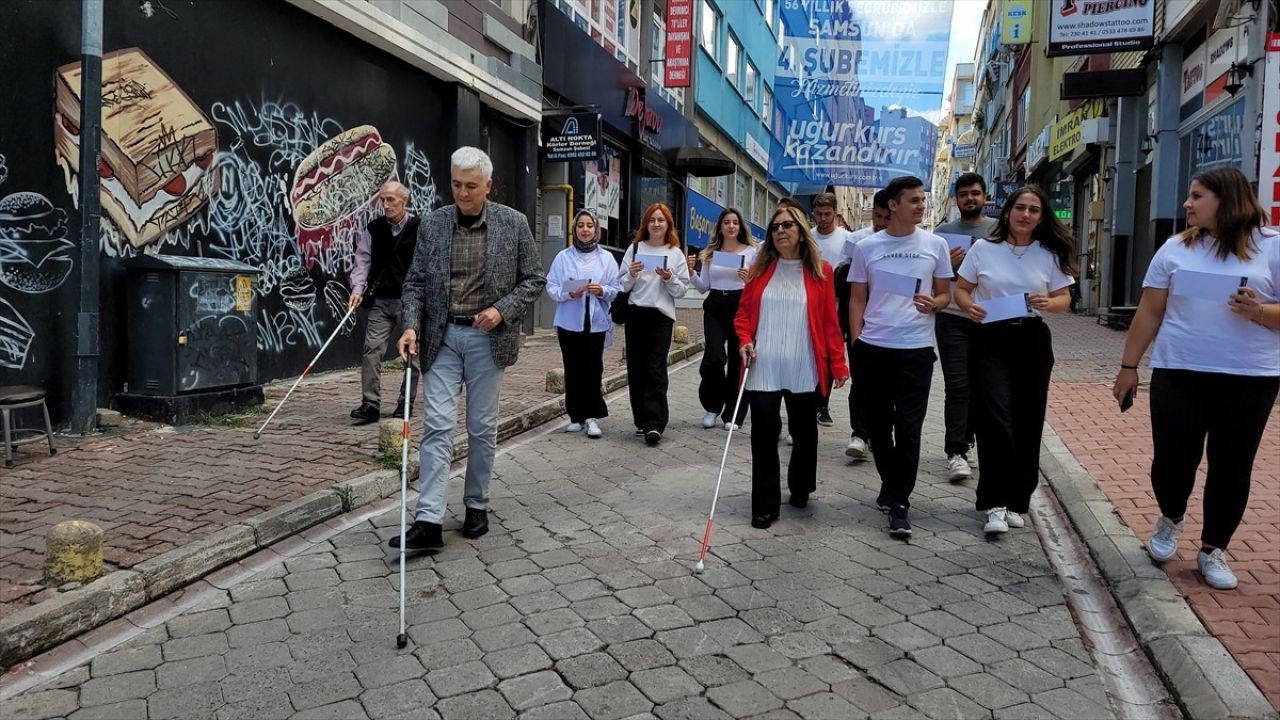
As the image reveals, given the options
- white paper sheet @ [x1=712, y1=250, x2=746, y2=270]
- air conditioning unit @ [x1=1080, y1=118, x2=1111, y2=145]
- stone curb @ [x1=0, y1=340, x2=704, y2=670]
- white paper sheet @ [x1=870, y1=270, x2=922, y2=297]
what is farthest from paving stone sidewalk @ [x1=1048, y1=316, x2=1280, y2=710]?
air conditioning unit @ [x1=1080, y1=118, x2=1111, y2=145]

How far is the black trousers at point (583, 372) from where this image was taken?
772 cm

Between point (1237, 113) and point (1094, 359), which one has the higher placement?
point (1237, 113)

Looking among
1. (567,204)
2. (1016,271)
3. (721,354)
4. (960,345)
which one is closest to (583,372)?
(721,354)

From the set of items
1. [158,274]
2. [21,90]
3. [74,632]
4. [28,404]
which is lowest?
[74,632]

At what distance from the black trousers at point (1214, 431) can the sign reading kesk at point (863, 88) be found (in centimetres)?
959

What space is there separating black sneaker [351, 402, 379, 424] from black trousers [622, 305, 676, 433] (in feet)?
6.81

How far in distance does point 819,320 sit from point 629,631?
2.29 metres

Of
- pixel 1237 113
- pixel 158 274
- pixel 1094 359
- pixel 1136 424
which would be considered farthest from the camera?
pixel 1237 113

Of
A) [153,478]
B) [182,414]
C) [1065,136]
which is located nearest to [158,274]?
[182,414]

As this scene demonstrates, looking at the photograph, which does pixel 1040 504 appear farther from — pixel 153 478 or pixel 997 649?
pixel 153 478

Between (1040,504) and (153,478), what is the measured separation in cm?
548

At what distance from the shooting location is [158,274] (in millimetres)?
7297

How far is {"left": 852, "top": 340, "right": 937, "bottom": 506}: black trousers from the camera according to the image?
5.18m

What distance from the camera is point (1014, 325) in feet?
16.5
